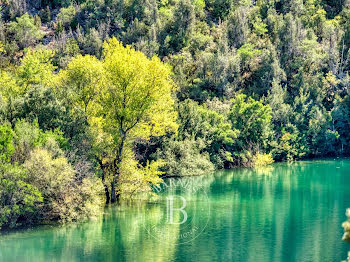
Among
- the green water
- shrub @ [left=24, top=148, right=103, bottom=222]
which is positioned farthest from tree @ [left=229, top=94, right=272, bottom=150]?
shrub @ [left=24, top=148, right=103, bottom=222]

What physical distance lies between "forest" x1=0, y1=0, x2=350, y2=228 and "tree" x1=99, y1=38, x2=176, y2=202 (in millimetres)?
100

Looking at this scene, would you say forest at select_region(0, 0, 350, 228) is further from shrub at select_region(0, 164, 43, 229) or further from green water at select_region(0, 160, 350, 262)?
green water at select_region(0, 160, 350, 262)

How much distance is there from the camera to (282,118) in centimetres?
7775

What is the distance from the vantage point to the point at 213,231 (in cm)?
3966

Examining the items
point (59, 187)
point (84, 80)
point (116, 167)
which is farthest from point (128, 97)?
point (59, 187)

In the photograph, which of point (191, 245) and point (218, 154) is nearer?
point (191, 245)

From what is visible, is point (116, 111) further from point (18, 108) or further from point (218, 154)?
point (218, 154)

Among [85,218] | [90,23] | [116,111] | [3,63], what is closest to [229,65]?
[90,23]

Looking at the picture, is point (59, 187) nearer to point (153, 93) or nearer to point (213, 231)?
point (213, 231)

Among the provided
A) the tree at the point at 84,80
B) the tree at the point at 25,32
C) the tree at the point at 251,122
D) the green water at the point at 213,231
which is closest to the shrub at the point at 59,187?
the green water at the point at 213,231

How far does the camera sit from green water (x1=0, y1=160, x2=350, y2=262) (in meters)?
34.4

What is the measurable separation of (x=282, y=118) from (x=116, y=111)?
3591cm

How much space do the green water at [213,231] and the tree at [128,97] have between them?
6035 mm

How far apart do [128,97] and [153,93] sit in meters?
2.10
